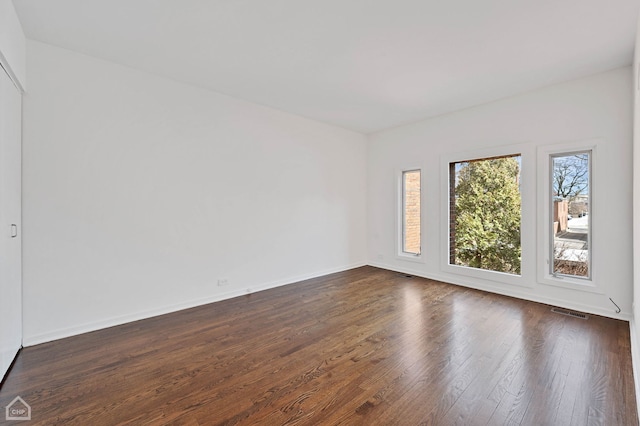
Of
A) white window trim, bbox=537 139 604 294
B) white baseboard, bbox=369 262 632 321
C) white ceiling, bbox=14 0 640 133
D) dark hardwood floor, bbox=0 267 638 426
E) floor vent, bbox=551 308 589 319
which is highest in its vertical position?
white ceiling, bbox=14 0 640 133

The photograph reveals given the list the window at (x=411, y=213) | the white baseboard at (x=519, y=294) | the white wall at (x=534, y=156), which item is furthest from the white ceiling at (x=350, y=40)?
the white baseboard at (x=519, y=294)

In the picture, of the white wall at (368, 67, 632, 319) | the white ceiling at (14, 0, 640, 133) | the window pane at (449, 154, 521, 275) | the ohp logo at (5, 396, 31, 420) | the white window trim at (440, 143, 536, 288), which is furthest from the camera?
the window pane at (449, 154, 521, 275)

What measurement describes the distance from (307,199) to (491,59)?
120 inches

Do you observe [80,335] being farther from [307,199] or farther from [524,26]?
[524,26]

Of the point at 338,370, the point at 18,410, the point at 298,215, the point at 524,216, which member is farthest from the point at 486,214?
the point at 18,410

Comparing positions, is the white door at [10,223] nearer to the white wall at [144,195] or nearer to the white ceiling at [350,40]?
the white wall at [144,195]

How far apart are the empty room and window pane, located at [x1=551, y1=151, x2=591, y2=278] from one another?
2 centimetres

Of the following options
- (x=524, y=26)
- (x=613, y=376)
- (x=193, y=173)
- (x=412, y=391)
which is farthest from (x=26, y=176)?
(x=613, y=376)

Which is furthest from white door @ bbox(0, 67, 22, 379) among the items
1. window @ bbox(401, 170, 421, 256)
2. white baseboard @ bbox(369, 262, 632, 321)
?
window @ bbox(401, 170, 421, 256)

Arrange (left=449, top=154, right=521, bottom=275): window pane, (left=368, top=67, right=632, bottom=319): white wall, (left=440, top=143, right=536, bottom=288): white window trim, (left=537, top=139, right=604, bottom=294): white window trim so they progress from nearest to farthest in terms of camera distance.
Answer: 1. (left=368, top=67, right=632, bottom=319): white wall
2. (left=537, top=139, right=604, bottom=294): white window trim
3. (left=440, top=143, right=536, bottom=288): white window trim
4. (left=449, top=154, right=521, bottom=275): window pane

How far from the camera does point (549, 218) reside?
3596 mm

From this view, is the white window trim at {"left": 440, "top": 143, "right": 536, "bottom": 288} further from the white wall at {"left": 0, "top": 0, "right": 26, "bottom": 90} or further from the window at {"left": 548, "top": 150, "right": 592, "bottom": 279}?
the white wall at {"left": 0, "top": 0, "right": 26, "bottom": 90}

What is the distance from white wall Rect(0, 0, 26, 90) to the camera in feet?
6.40

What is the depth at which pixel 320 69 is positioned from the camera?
312cm
